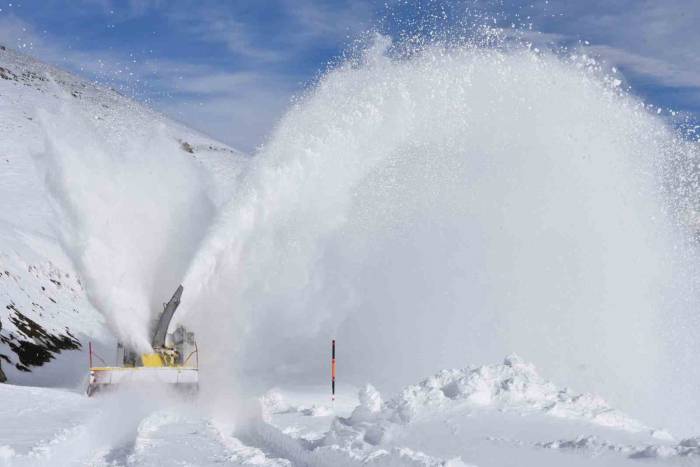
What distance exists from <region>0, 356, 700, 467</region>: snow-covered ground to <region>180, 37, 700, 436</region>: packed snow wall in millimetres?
5976

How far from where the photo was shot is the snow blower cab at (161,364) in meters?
12.9

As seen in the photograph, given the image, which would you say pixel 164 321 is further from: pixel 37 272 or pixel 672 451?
pixel 37 272

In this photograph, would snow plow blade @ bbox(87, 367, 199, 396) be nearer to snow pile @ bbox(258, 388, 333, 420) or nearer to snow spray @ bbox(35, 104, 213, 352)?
snow spray @ bbox(35, 104, 213, 352)

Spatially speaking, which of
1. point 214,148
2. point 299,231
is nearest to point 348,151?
point 299,231

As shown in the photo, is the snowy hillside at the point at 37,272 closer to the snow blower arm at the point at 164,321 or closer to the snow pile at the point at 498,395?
the snow blower arm at the point at 164,321

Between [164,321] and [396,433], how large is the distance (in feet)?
26.5

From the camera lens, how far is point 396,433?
25.5 ft

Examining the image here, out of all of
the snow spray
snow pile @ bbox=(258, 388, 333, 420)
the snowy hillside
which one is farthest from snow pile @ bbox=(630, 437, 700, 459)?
the snowy hillside

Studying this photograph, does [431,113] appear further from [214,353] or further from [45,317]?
[45,317]

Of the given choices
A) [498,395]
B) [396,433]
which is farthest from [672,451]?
[498,395]

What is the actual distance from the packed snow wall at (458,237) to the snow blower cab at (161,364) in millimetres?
976

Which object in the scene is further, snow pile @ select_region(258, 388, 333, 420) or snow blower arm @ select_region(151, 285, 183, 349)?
snow blower arm @ select_region(151, 285, 183, 349)

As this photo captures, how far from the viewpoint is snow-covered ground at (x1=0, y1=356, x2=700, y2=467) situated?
6.48m

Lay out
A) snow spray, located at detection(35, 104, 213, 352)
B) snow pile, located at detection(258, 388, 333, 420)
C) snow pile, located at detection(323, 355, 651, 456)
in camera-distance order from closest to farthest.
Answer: snow pile, located at detection(323, 355, 651, 456) → snow pile, located at detection(258, 388, 333, 420) → snow spray, located at detection(35, 104, 213, 352)
